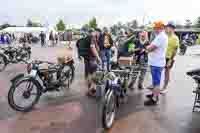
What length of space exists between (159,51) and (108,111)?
203cm

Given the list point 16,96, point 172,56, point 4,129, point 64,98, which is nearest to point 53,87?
point 64,98

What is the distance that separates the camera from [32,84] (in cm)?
603

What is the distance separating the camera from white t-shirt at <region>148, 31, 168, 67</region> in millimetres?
6218

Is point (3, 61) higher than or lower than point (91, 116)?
higher

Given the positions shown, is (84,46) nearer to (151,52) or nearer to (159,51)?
(151,52)

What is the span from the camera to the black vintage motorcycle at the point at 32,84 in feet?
19.3

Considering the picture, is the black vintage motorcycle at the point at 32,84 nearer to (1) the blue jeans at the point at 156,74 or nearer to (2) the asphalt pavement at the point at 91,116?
(2) the asphalt pavement at the point at 91,116

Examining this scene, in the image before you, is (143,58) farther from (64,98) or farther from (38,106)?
(38,106)

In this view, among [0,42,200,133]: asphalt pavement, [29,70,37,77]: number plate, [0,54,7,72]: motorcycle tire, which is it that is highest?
[29,70,37,77]: number plate

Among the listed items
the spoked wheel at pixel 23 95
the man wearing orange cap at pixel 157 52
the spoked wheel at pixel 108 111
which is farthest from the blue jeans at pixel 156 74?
the spoked wheel at pixel 23 95

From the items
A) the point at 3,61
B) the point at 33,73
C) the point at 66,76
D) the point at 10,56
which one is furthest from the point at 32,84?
the point at 10,56

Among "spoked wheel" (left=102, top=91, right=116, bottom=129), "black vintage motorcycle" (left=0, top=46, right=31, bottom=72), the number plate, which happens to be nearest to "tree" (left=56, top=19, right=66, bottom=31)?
"black vintage motorcycle" (left=0, top=46, right=31, bottom=72)

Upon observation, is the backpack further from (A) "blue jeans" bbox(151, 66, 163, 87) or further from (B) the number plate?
(A) "blue jeans" bbox(151, 66, 163, 87)

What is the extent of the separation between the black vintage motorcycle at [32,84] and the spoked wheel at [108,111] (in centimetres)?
178
